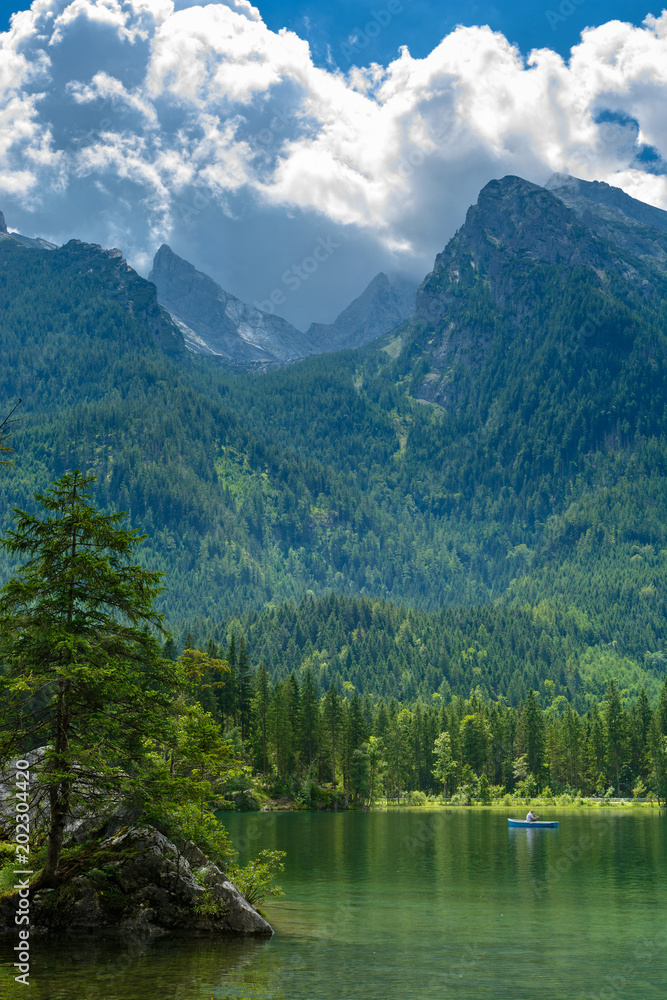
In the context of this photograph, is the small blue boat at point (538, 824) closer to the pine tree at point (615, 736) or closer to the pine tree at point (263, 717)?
the pine tree at point (263, 717)

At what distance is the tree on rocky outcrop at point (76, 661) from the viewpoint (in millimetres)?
37750

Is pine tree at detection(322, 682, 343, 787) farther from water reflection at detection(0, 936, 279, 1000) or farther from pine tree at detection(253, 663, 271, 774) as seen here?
water reflection at detection(0, 936, 279, 1000)

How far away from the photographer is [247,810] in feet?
487

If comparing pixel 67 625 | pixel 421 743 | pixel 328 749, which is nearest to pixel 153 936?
pixel 67 625

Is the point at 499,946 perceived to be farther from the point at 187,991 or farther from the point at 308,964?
the point at 187,991

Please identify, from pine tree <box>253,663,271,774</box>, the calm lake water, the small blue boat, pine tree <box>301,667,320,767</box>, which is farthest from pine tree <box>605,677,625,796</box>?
the calm lake water

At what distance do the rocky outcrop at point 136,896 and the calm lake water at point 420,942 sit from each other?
1.45m

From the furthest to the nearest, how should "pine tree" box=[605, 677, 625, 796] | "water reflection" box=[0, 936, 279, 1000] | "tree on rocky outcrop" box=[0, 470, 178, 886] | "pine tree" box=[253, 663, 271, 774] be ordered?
"pine tree" box=[605, 677, 625, 796], "pine tree" box=[253, 663, 271, 774], "tree on rocky outcrop" box=[0, 470, 178, 886], "water reflection" box=[0, 936, 279, 1000]

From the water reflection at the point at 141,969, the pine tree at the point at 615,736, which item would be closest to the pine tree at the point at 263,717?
the pine tree at the point at 615,736

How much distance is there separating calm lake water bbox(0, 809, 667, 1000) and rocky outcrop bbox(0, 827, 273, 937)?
145cm

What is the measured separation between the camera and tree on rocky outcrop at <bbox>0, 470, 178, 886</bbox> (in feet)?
124

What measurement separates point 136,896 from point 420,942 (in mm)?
12766

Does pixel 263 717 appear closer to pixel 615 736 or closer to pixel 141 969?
pixel 615 736

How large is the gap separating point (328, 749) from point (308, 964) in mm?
140973
